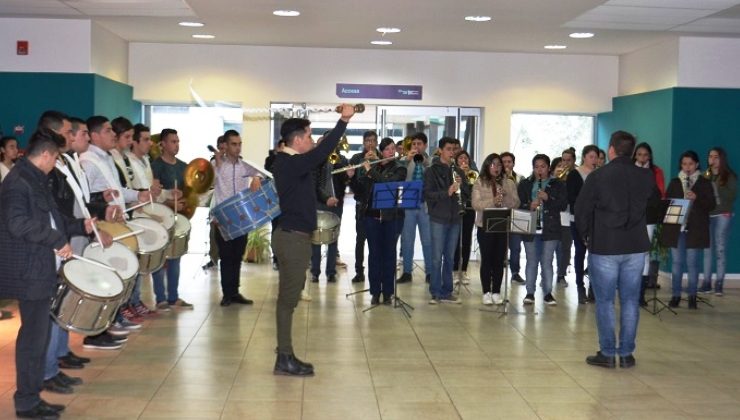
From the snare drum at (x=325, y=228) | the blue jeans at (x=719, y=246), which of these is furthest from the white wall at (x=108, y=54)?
the blue jeans at (x=719, y=246)

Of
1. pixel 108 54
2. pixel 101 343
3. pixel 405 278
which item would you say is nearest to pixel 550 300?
pixel 405 278

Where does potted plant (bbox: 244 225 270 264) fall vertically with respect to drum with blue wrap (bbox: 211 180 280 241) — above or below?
below

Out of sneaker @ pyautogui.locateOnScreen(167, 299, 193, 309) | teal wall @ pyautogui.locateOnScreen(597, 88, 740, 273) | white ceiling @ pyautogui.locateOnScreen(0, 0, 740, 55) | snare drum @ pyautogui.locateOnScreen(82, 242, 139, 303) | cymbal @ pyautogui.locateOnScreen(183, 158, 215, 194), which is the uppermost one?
white ceiling @ pyautogui.locateOnScreen(0, 0, 740, 55)

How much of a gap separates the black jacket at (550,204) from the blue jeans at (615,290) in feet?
8.72

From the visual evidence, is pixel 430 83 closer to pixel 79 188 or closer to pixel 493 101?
pixel 493 101

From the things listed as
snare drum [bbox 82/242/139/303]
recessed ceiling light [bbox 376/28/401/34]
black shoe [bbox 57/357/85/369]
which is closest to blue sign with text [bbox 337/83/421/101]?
recessed ceiling light [bbox 376/28/401/34]

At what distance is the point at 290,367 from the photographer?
6758mm

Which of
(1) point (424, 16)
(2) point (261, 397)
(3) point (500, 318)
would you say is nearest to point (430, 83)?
(1) point (424, 16)

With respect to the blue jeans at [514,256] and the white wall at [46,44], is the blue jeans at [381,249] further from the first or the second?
the white wall at [46,44]

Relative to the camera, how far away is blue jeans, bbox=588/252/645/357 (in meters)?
7.16

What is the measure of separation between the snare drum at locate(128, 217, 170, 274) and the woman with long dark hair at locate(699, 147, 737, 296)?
268 inches

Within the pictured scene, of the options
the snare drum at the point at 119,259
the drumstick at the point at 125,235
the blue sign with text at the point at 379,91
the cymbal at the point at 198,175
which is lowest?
the snare drum at the point at 119,259

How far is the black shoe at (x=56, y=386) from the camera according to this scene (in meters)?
6.10

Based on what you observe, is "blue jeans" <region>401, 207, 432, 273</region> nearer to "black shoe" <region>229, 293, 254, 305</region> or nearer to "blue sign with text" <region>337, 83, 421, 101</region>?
"black shoe" <region>229, 293, 254, 305</region>
